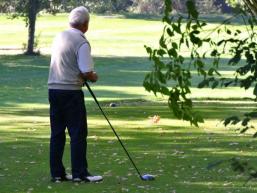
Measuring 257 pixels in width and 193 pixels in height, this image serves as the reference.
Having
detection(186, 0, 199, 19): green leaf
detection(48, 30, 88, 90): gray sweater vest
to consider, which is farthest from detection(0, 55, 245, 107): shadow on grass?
detection(186, 0, 199, 19): green leaf

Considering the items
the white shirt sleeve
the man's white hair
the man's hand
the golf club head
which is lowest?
the golf club head

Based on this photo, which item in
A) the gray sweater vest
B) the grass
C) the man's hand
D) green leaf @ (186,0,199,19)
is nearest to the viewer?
green leaf @ (186,0,199,19)

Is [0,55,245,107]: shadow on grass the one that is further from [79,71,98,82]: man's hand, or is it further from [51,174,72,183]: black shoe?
[79,71,98,82]: man's hand

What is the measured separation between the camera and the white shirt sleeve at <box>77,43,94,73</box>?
905cm

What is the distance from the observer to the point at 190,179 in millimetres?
9555

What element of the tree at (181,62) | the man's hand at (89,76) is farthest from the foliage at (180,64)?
the man's hand at (89,76)

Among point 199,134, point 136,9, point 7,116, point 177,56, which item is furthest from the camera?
point 136,9

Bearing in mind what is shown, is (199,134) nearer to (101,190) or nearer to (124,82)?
(101,190)

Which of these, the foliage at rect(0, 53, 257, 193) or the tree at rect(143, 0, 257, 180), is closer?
the tree at rect(143, 0, 257, 180)

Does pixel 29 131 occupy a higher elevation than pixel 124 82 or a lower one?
higher

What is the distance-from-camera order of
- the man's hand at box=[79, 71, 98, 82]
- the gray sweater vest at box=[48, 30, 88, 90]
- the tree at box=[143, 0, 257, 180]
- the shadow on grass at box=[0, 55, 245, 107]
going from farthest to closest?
1. the shadow on grass at box=[0, 55, 245, 107]
2. the gray sweater vest at box=[48, 30, 88, 90]
3. the man's hand at box=[79, 71, 98, 82]
4. the tree at box=[143, 0, 257, 180]

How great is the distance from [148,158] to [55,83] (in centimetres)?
278

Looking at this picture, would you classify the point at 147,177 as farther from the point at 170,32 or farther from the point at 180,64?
the point at 170,32

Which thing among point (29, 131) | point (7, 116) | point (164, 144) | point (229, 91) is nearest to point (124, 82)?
point (229, 91)
